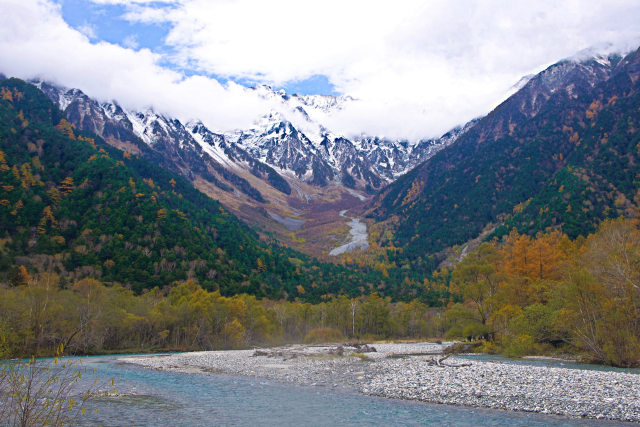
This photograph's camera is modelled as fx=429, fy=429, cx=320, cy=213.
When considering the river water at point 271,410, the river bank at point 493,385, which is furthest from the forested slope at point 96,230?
the river bank at point 493,385

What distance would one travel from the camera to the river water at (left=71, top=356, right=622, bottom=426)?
2217 centimetres

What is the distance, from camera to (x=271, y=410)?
25.7m

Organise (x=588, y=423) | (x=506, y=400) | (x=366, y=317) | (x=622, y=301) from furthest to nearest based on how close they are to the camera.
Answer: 1. (x=366, y=317)
2. (x=622, y=301)
3. (x=506, y=400)
4. (x=588, y=423)

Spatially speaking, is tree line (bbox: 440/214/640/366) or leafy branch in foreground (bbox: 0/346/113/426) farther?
tree line (bbox: 440/214/640/366)

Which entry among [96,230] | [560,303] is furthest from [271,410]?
[96,230]

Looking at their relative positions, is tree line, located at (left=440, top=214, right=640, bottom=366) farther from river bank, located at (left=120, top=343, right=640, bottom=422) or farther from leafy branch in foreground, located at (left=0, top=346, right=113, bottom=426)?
leafy branch in foreground, located at (left=0, top=346, right=113, bottom=426)

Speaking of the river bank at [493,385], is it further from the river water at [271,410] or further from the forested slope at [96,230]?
the forested slope at [96,230]

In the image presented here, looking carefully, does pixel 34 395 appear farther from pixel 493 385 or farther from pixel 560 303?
pixel 560 303

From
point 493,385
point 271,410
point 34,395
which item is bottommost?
point 271,410

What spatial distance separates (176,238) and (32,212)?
44.2 m

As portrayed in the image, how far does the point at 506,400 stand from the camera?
2481 cm

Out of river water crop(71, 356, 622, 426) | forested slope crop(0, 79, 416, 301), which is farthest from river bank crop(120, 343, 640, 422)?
forested slope crop(0, 79, 416, 301)

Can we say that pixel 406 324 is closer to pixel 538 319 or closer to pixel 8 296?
pixel 538 319

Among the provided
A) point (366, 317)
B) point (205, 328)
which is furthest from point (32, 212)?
point (366, 317)
